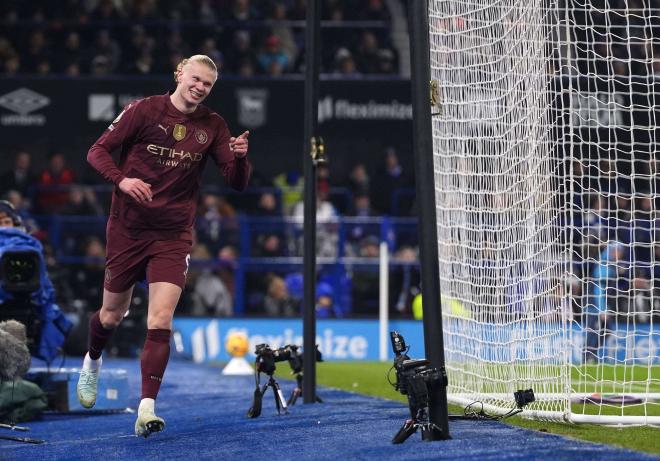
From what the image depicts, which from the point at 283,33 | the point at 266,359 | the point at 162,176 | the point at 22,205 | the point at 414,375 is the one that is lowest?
the point at 414,375

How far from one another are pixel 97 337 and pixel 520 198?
2.82 metres

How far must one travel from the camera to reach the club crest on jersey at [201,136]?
24.4ft

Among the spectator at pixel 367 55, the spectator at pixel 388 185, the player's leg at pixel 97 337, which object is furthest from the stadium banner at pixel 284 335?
the player's leg at pixel 97 337

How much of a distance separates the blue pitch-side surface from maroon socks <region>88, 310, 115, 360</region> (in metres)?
0.52

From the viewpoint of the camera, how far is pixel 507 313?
8.43 metres

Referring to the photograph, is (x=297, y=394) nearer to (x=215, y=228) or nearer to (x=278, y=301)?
(x=278, y=301)

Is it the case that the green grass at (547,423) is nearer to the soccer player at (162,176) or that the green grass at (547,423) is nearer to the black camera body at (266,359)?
the black camera body at (266,359)

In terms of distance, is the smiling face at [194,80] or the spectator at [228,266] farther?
the spectator at [228,266]

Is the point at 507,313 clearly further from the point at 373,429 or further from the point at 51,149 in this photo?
the point at 51,149

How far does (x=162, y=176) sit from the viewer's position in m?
7.34

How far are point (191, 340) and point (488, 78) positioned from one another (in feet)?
38.4

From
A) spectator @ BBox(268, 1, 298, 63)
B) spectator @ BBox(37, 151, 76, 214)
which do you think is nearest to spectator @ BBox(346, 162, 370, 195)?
spectator @ BBox(268, 1, 298, 63)

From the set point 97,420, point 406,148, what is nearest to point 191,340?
point 406,148

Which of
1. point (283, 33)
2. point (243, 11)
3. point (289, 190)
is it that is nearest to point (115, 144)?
point (289, 190)
